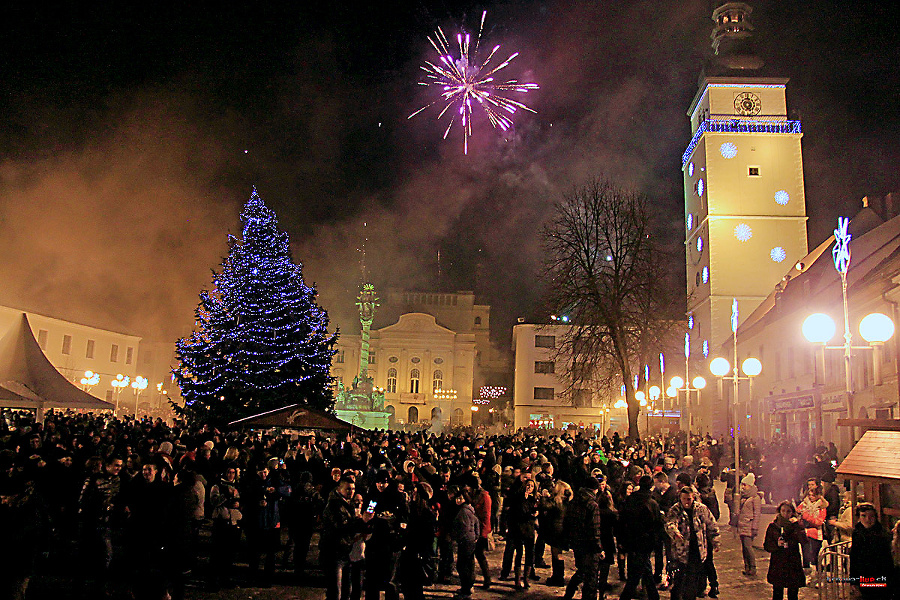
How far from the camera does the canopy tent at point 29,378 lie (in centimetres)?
2073

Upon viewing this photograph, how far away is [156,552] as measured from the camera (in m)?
7.70

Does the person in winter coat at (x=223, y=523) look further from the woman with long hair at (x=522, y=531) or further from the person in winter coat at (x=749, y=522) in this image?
the person in winter coat at (x=749, y=522)

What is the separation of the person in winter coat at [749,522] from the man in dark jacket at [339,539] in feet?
20.1

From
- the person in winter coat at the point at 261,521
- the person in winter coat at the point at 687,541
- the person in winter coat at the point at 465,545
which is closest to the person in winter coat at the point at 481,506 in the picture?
the person in winter coat at the point at 465,545

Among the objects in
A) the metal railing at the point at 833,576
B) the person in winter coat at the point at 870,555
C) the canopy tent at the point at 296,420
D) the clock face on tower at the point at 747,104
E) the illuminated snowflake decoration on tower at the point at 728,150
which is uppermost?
the clock face on tower at the point at 747,104

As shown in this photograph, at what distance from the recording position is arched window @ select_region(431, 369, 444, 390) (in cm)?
8025

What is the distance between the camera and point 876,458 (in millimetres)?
8203

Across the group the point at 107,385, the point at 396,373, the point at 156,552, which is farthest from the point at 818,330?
the point at 396,373

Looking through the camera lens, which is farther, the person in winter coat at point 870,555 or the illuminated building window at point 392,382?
the illuminated building window at point 392,382

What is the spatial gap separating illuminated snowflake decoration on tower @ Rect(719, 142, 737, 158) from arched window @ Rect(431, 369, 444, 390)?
44.1 meters

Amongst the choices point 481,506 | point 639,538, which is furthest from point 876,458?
point 481,506

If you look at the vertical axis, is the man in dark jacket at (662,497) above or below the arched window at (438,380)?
below

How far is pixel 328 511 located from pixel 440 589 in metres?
2.65

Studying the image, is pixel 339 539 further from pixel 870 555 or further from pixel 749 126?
pixel 749 126
